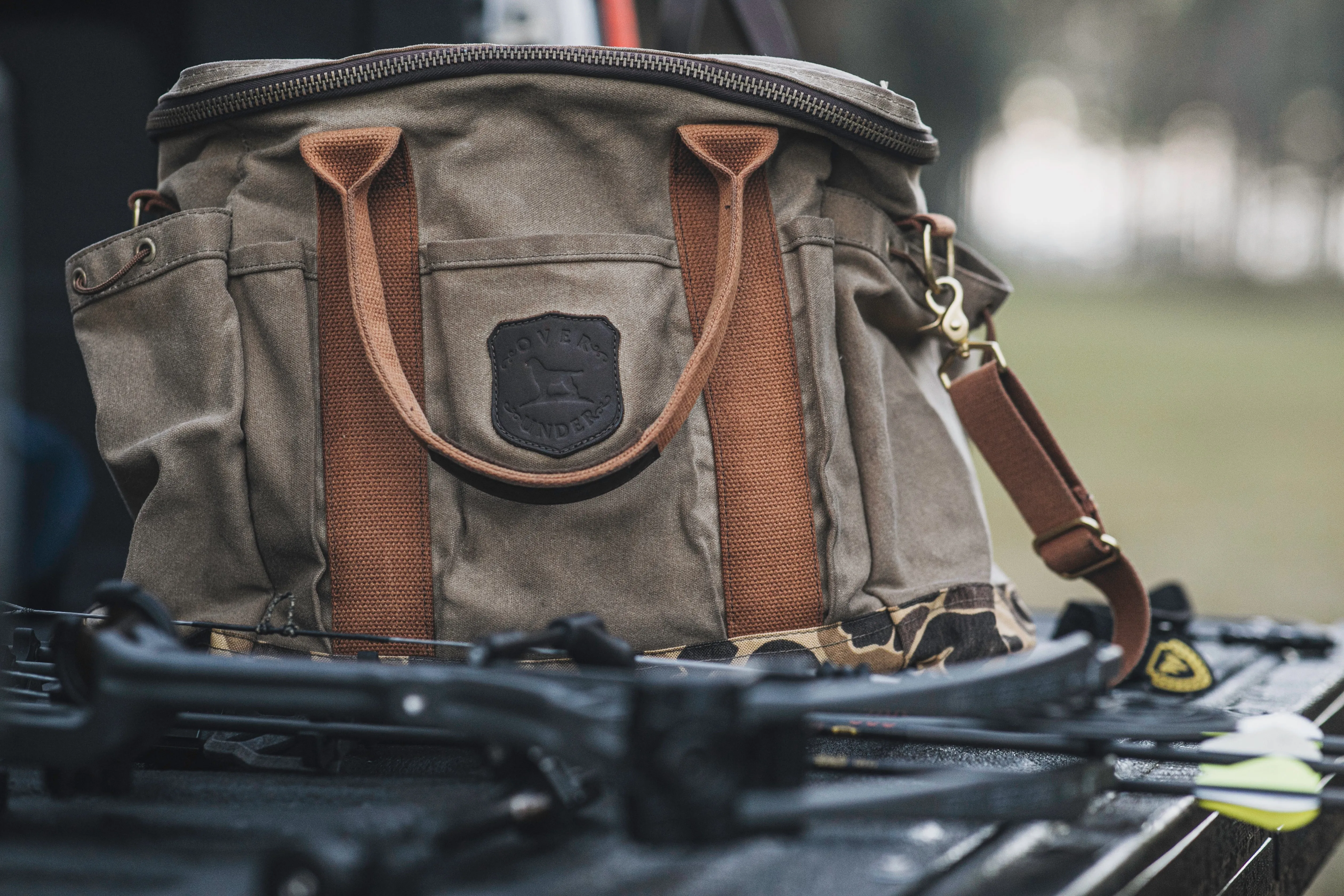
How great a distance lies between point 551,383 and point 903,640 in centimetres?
35

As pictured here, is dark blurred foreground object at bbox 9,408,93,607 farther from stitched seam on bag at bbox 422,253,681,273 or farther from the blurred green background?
the blurred green background

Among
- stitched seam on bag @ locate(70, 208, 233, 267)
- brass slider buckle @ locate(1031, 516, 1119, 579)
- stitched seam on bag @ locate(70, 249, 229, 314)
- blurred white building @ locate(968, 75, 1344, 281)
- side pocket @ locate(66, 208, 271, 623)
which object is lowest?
brass slider buckle @ locate(1031, 516, 1119, 579)

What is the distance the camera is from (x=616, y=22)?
1955 mm

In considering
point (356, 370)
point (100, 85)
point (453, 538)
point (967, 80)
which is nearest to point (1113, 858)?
point (453, 538)

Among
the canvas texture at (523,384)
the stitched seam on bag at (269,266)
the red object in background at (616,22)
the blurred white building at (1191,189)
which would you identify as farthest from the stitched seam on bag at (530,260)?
the blurred white building at (1191,189)

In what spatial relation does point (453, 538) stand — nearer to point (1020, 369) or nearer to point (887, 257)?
point (887, 257)

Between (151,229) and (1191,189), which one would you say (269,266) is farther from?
(1191,189)

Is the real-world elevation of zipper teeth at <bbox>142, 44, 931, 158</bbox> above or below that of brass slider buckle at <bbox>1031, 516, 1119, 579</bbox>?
above

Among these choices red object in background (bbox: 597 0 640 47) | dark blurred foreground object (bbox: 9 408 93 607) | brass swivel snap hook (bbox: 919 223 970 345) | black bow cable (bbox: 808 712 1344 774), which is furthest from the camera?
red object in background (bbox: 597 0 640 47)

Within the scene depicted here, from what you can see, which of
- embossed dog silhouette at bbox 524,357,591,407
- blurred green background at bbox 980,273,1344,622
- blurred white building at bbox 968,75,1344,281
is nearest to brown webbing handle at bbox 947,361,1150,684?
embossed dog silhouette at bbox 524,357,591,407

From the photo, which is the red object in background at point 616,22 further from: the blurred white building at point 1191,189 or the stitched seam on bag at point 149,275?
the blurred white building at point 1191,189

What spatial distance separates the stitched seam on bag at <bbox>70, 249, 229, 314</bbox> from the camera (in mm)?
937

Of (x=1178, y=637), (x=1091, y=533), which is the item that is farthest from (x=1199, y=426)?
(x=1091, y=533)

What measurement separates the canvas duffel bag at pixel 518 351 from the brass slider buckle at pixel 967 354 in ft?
0.28
